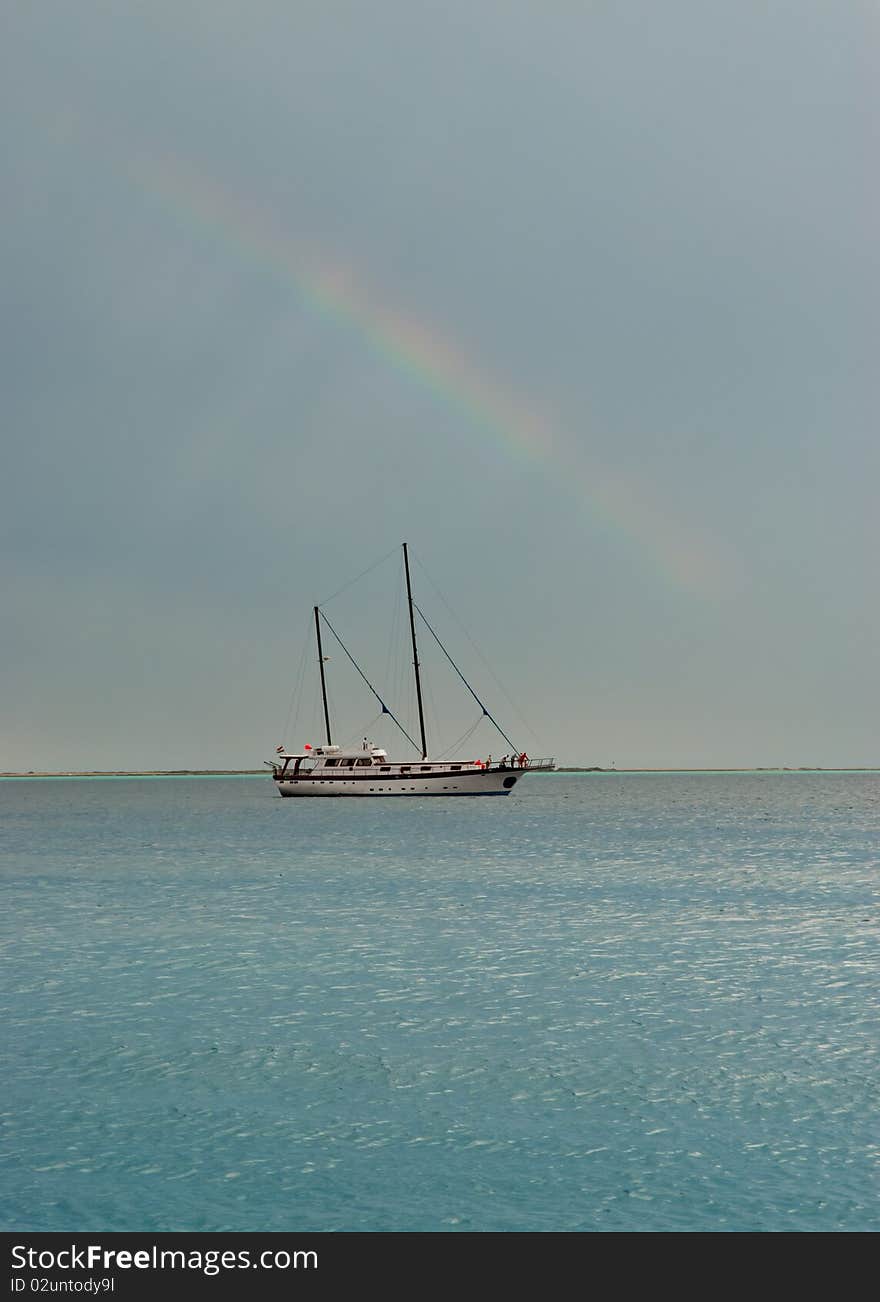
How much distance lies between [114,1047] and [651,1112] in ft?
33.4

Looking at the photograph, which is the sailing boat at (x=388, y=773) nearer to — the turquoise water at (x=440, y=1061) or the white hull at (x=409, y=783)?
the white hull at (x=409, y=783)

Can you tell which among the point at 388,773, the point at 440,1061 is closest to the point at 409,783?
the point at 388,773

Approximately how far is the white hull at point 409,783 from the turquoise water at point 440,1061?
297 feet

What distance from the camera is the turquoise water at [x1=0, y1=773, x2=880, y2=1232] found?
1289 centimetres

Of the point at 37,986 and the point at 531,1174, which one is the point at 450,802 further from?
the point at 531,1174

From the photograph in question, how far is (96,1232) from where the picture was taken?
11930 mm

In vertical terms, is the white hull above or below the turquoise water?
above

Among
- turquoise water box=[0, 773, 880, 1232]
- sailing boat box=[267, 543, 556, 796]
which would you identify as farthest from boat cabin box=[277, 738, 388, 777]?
turquoise water box=[0, 773, 880, 1232]

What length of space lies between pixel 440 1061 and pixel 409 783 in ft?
398

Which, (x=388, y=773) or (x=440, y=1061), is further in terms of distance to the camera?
(x=388, y=773)

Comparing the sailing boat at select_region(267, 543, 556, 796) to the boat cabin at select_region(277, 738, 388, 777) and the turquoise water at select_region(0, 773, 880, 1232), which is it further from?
the turquoise water at select_region(0, 773, 880, 1232)

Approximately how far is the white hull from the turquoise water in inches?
3561

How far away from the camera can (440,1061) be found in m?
18.9

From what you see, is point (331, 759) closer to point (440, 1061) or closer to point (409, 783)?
point (409, 783)
